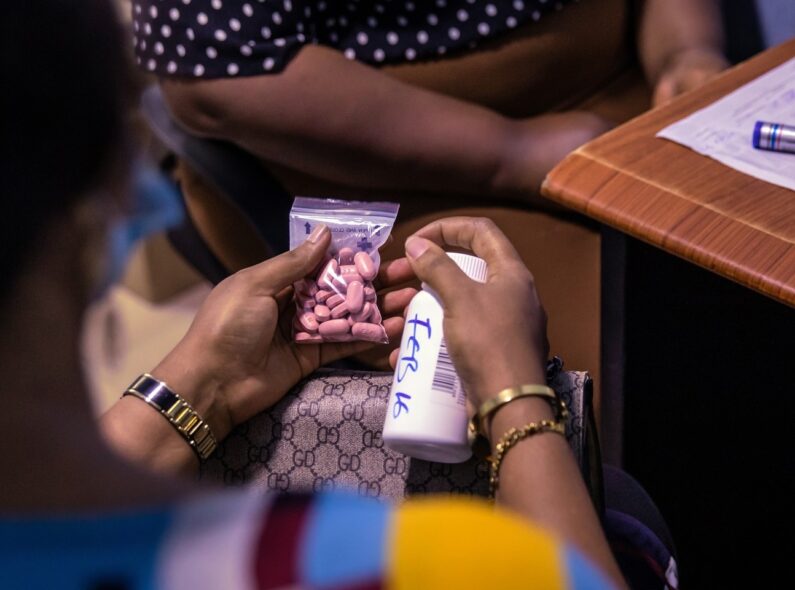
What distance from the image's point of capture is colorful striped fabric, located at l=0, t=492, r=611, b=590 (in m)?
0.33

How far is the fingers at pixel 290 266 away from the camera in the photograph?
75cm

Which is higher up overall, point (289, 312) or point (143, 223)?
point (143, 223)

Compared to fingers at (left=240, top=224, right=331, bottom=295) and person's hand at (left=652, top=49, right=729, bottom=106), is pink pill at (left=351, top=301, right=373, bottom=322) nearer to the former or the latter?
fingers at (left=240, top=224, right=331, bottom=295)

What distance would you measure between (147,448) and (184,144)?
489mm

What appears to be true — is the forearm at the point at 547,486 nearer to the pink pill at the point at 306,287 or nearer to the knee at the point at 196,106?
the pink pill at the point at 306,287

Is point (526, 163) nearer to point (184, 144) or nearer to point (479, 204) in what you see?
point (479, 204)

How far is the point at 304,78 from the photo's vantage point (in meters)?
0.98

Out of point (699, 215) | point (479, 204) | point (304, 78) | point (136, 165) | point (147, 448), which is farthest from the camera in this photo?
point (479, 204)

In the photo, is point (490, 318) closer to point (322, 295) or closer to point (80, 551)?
point (322, 295)

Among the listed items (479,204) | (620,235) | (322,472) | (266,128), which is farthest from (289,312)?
(620,235)

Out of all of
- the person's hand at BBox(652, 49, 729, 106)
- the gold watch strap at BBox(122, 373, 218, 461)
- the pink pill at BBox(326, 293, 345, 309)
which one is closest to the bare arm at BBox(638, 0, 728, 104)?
the person's hand at BBox(652, 49, 729, 106)

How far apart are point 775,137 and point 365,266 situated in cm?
43

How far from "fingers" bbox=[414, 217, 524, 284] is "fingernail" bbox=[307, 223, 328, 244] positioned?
0.09 m

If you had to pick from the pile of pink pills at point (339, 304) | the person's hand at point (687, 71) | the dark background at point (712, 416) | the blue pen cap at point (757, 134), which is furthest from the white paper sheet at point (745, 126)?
the dark background at point (712, 416)
